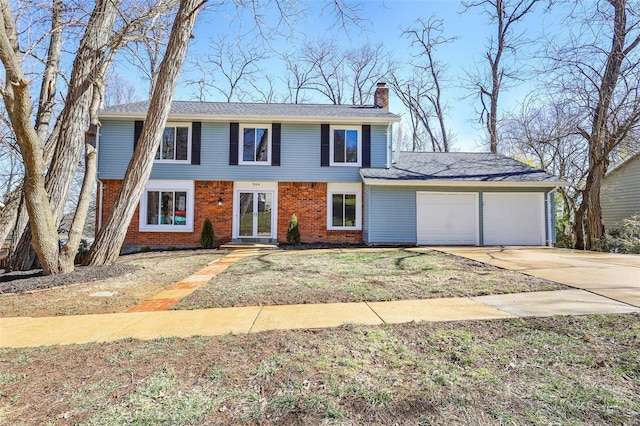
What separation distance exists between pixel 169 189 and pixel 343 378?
11.6 metres

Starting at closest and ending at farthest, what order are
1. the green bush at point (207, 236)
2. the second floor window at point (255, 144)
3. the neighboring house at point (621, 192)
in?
the green bush at point (207, 236) → the second floor window at point (255, 144) → the neighboring house at point (621, 192)

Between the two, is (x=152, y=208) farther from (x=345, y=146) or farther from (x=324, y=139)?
(x=345, y=146)

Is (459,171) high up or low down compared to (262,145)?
down

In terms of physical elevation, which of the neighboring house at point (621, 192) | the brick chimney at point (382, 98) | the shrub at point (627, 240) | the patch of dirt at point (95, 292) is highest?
the brick chimney at point (382, 98)

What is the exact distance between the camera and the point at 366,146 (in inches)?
489

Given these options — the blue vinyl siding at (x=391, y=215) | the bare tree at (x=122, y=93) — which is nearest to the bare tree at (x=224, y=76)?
the bare tree at (x=122, y=93)

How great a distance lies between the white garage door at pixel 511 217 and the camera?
38.5 feet

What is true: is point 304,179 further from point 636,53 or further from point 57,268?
point 636,53

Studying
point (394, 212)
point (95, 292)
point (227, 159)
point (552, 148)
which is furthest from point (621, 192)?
point (95, 292)

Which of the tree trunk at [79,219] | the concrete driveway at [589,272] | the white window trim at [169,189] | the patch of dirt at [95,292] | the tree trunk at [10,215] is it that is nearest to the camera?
the patch of dirt at [95,292]

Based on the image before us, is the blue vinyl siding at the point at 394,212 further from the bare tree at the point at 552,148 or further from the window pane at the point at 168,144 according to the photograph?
the window pane at the point at 168,144

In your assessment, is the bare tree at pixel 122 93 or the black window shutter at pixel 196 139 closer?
the black window shutter at pixel 196 139

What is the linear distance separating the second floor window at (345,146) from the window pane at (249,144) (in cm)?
304

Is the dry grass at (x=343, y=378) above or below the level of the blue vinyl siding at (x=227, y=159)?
below
